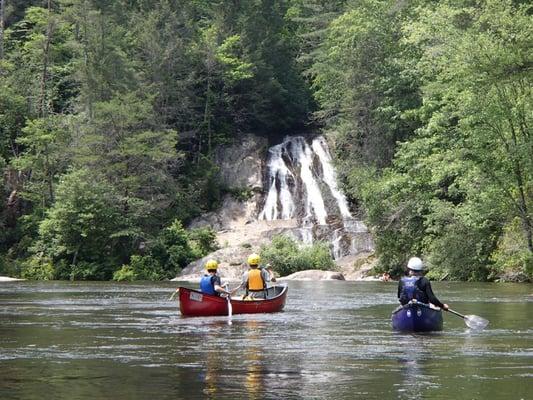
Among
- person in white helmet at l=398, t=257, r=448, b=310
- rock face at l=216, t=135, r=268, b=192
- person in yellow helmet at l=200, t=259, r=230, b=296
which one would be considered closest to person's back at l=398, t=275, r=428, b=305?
person in white helmet at l=398, t=257, r=448, b=310

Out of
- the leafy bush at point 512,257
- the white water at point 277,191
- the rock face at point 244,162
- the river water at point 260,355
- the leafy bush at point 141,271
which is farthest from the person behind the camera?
the rock face at point 244,162

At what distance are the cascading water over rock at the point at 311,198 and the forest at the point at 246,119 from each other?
1.57 m

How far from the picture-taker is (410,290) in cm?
2070

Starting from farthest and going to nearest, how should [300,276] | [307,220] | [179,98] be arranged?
[179,98] → [307,220] → [300,276]

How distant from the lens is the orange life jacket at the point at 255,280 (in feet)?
89.2

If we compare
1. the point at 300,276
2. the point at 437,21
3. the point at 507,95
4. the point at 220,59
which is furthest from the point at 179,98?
the point at 507,95

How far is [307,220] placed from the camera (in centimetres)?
5953

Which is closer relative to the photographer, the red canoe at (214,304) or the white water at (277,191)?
the red canoe at (214,304)

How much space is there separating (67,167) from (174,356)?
45976 millimetres

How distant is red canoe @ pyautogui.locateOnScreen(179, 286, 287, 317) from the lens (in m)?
25.2

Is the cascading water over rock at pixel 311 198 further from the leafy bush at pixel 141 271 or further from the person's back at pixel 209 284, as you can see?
the person's back at pixel 209 284

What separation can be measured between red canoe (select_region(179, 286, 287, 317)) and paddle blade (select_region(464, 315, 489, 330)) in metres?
6.35

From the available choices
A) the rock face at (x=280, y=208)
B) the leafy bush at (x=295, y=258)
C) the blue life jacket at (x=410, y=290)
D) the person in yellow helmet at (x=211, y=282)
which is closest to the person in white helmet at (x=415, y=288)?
the blue life jacket at (x=410, y=290)

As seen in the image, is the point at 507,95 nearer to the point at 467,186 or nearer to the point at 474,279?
the point at 467,186
